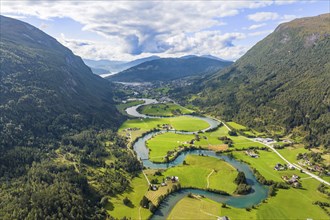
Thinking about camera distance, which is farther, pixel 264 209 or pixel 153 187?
pixel 153 187

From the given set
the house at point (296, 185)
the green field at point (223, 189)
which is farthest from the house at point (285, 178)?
the house at point (296, 185)

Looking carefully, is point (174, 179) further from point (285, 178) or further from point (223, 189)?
point (285, 178)

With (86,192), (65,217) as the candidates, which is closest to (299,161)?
(86,192)

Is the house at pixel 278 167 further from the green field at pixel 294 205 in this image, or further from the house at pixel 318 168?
the green field at pixel 294 205

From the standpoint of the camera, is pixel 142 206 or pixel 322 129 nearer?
pixel 142 206

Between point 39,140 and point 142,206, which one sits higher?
point 39,140

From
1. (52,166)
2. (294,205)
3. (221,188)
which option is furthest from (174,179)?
(52,166)

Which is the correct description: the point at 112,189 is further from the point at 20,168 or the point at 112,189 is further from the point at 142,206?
the point at 20,168
